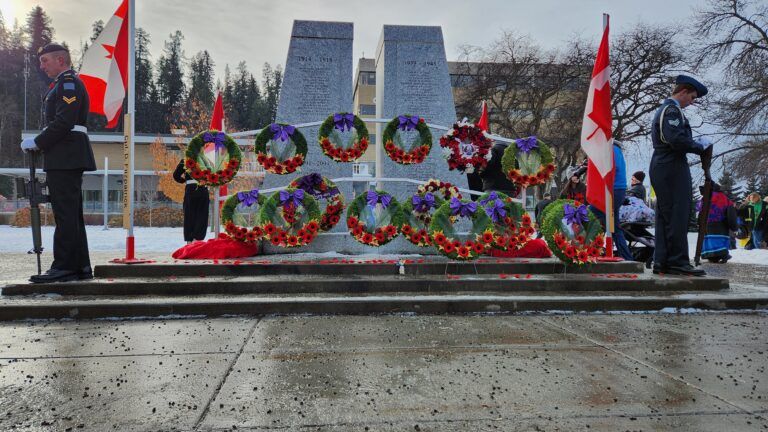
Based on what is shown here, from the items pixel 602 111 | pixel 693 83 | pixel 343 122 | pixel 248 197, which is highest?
pixel 693 83

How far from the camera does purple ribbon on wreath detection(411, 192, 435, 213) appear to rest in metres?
6.42

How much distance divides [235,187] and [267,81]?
53.4 meters

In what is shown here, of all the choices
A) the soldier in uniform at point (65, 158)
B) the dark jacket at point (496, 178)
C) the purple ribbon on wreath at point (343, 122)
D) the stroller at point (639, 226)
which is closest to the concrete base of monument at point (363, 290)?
the soldier in uniform at point (65, 158)

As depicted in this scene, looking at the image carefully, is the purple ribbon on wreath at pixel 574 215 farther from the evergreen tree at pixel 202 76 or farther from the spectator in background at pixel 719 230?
the evergreen tree at pixel 202 76

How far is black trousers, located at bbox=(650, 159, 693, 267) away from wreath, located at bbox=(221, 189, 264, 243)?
501cm

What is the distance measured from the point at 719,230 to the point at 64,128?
11445mm

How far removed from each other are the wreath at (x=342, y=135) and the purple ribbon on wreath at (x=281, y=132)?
1.34ft

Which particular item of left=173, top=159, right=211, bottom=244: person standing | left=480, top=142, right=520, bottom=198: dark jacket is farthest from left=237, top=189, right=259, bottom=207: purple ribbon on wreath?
left=480, top=142, right=520, bottom=198: dark jacket

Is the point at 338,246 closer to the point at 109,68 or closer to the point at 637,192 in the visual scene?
the point at 109,68

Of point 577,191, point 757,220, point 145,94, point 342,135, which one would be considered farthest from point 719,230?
point 145,94

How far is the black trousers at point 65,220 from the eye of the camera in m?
5.39

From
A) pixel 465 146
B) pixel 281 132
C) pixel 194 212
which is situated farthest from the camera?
pixel 194 212

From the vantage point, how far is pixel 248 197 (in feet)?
22.6

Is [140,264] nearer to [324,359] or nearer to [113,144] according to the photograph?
[324,359]
